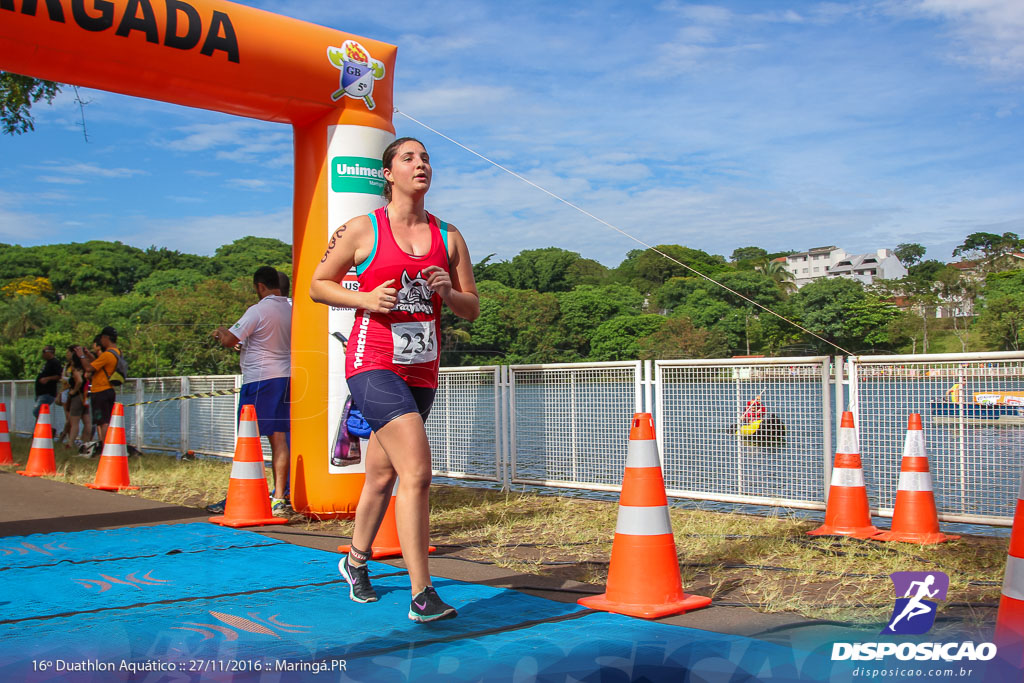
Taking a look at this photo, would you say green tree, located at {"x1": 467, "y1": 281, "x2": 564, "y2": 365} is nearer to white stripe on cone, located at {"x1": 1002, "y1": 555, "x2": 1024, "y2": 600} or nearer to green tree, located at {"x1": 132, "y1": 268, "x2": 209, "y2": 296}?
green tree, located at {"x1": 132, "y1": 268, "x2": 209, "y2": 296}

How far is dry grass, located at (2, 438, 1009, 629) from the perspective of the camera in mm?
3654

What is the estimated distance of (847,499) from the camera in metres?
5.46

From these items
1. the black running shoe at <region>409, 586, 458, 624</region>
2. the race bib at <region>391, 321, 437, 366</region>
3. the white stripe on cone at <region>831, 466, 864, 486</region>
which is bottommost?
the black running shoe at <region>409, 586, 458, 624</region>

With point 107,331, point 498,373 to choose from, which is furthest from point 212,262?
point 498,373

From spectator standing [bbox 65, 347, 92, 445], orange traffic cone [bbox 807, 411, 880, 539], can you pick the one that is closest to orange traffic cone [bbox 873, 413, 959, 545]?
orange traffic cone [bbox 807, 411, 880, 539]

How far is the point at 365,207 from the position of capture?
613cm

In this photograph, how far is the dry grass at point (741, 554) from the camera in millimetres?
3654

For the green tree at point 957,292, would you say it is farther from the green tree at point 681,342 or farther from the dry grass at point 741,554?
the dry grass at point 741,554

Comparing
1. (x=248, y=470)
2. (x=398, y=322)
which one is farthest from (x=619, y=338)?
(x=398, y=322)

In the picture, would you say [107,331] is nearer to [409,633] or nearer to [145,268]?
[409,633]

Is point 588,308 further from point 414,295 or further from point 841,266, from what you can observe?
point 414,295

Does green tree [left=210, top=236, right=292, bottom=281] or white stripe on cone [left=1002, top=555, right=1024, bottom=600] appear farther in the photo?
green tree [left=210, top=236, right=292, bottom=281]

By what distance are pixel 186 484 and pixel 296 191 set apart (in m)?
4.13

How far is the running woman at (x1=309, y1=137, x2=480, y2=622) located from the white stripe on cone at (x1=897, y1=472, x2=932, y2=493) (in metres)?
3.31
